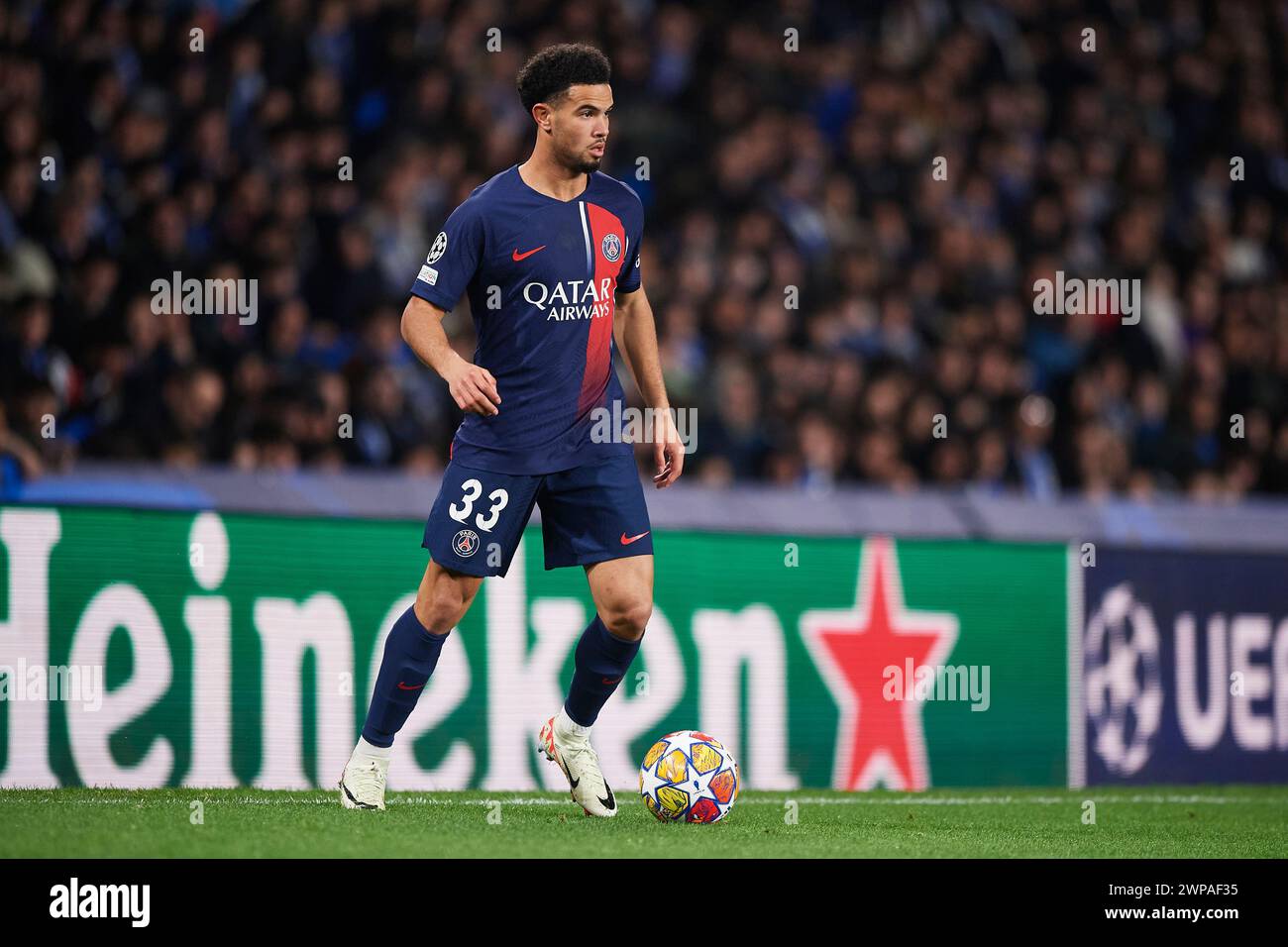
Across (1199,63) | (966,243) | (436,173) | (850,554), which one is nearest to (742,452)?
(850,554)

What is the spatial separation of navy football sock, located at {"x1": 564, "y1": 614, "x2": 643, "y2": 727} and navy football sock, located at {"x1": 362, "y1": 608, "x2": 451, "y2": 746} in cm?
49

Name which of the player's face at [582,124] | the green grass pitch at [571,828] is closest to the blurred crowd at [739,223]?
the green grass pitch at [571,828]

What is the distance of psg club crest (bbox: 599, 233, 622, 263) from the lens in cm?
616

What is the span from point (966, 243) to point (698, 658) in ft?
19.7

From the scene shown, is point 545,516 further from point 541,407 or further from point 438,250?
point 438,250

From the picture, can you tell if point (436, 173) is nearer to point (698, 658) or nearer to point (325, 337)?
point (325, 337)

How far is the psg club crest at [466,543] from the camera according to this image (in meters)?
5.93

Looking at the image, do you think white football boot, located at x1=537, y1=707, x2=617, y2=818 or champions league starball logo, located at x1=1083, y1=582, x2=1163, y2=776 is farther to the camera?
champions league starball logo, located at x1=1083, y1=582, x2=1163, y2=776

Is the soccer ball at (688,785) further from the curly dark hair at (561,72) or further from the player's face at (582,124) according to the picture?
the curly dark hair at (561,72)

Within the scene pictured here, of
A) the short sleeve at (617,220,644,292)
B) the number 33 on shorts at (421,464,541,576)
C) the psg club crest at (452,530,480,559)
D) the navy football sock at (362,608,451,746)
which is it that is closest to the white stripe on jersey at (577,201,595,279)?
the short sleeve at (617,220,644,292)

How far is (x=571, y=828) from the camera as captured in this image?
5.90 metres

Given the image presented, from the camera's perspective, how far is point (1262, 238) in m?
15.3

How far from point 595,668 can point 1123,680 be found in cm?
448

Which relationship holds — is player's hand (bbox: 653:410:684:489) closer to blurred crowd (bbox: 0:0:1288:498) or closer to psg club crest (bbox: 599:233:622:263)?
psg club crest (bbox: 599:233:622:263)
